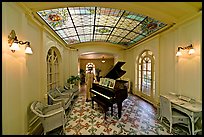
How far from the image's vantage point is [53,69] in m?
5.79

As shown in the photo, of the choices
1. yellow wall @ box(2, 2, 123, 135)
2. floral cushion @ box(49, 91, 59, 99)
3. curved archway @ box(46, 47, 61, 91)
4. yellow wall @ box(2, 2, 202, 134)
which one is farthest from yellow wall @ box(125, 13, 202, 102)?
curved archway @ box(46, 47, 61, 91)

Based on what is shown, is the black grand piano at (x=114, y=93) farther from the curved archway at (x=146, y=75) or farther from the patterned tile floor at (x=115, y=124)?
the curved archway at (x=146, y=75)

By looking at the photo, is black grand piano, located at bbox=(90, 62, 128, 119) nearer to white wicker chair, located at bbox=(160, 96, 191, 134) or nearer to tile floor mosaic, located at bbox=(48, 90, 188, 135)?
tile floor mosaic, located at bbox=(48, 90, 188, 135)

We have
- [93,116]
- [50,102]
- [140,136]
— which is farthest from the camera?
[50,102]

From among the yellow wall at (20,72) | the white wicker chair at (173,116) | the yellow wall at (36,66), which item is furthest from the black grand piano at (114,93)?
the yellow wall at (20,72)

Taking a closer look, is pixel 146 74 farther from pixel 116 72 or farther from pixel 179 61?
pixel 179 61

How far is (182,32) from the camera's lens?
12.5 feet

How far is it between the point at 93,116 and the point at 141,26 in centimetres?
377

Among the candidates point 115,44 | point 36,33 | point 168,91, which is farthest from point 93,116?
point 115,44

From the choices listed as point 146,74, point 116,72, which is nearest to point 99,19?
point 116,72

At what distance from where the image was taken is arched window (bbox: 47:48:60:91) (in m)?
A: 5.21

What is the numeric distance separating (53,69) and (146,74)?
459 cm

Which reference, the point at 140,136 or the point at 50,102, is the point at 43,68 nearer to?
the point at 50,102

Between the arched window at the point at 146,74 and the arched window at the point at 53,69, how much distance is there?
4464mm
